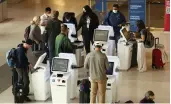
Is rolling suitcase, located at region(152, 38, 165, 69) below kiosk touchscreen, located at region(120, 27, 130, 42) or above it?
below

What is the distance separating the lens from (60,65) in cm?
1173

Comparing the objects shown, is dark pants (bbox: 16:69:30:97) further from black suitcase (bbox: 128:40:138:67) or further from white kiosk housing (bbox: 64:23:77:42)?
black suitcase (bbox: 128:40:138:67)

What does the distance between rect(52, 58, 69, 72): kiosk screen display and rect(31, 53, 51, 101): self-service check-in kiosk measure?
1.39 feet

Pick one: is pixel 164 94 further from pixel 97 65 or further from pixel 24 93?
pixel 24 93

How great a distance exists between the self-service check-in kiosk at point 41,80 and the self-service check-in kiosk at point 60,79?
1.33 feet

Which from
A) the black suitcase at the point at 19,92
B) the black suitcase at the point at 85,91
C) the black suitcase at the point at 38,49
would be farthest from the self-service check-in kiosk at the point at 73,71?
the black suitcase at the point at 38,49

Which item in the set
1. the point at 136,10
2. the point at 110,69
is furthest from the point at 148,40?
the point at 136,10

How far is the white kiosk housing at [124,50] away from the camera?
48.5 feet

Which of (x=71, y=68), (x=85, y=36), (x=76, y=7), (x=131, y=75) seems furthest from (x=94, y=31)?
(x=76, y=7)

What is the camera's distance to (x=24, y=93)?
40.2 feet

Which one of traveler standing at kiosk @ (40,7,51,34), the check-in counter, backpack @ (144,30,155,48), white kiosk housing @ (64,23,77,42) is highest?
the check-in counter

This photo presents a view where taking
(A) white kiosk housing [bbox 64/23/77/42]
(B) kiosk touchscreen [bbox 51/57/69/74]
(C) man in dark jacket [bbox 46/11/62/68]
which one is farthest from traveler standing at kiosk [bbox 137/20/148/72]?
(B) kiosk touchscreen [bbox 51/57/69/74]

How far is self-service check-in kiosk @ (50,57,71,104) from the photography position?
11.7 metres

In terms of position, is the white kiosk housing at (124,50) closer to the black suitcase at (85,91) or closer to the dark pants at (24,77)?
the black suitcase at (85,91)
